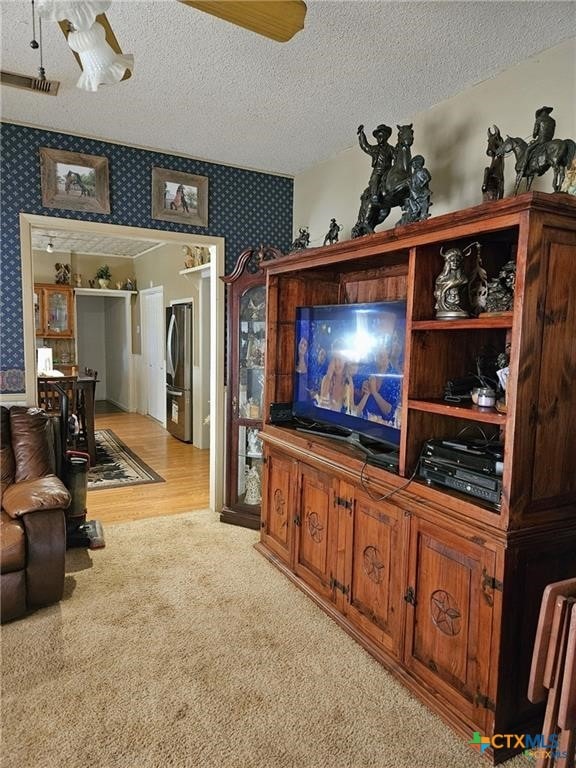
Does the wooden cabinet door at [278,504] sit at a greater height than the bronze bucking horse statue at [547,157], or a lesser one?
lesser

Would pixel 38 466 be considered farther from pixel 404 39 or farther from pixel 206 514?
pixel 404 39

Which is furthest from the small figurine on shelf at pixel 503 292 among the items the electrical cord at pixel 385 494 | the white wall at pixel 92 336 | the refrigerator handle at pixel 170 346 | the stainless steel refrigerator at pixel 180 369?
the white wall at pixel 92 336

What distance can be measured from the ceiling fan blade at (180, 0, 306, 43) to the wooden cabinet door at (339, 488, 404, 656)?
1782 millimetres

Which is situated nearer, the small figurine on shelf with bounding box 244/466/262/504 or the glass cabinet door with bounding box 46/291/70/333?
the small figurine on shelf with bounding box 244/466/262/504

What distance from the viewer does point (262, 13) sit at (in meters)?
1.39

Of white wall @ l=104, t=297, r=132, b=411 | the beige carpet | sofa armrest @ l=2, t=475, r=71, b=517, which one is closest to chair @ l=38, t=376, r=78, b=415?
sofa armrest @ l=2, t=475, r=71, b=517

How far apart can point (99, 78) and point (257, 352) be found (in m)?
2.49

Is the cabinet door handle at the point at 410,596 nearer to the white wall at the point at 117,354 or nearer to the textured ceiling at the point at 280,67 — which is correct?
the textured ceiling at the point at 280,67

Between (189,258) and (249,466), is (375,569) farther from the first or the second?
(189,258)

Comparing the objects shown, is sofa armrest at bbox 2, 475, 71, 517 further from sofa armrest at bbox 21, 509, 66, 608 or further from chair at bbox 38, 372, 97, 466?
chair at bbox 38, 372, 97, 466

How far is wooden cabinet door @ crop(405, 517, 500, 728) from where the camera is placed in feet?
5.76

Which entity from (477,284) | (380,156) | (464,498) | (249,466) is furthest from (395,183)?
(249,466)

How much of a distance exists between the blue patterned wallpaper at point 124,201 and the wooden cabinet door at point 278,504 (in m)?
1.71

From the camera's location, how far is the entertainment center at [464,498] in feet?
5.47
